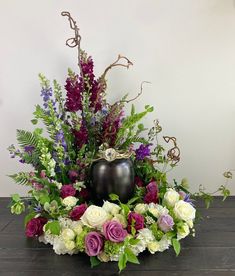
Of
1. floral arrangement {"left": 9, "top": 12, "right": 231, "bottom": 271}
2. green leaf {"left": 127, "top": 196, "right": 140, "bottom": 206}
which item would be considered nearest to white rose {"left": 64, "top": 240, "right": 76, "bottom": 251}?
floral arrangement {"left": 9, "top": 12, "right": 231, "bottom": 271}

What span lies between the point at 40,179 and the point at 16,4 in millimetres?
832

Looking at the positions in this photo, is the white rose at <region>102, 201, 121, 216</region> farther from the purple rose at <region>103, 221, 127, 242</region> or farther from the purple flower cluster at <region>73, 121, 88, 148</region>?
the purple flower cluster at <region>73, 121, 88, 148</region>

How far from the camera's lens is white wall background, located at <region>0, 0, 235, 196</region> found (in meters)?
1.46

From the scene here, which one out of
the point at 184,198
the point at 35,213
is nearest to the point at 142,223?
the point at 184,198

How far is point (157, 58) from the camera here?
1.49m

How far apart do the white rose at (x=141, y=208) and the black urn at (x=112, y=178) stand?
7 cm

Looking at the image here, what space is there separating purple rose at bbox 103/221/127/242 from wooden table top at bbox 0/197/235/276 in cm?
8

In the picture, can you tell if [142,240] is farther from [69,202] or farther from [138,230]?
[69,202]

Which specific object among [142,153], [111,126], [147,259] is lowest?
[147,259]

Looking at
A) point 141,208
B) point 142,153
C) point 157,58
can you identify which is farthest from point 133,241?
point 157,58

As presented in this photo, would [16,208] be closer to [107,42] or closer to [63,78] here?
[63,78]

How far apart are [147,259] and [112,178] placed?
0.91 feet

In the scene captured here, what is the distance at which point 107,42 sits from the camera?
1.49m

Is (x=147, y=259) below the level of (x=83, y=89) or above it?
below
